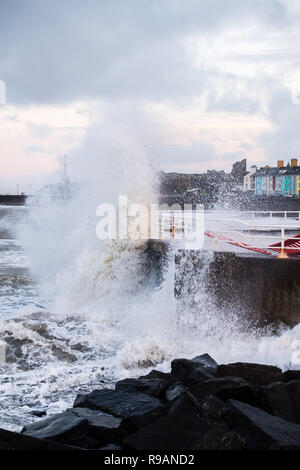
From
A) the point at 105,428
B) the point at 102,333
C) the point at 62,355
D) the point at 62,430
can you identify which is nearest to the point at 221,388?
the point at 105,428

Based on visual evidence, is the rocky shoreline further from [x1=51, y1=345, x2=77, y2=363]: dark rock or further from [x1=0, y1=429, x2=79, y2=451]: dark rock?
[x1=51, y1=345, x2=77, y2=363]: dark rock

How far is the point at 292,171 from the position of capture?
97.2m

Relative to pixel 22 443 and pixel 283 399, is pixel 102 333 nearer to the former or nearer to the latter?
pixel 283 399

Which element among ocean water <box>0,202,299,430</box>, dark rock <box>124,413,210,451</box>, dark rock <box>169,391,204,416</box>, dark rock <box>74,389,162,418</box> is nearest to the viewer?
dark rock <box>124,413,210,451</box>

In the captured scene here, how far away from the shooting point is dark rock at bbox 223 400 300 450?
3.72 meters

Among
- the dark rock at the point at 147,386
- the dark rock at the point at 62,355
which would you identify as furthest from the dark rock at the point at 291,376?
the dark rock at the point at 62,355

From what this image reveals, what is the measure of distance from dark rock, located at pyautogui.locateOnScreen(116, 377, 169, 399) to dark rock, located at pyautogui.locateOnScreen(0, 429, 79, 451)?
167cm

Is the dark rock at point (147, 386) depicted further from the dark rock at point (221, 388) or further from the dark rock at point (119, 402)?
the dark rock at point (221, 388)

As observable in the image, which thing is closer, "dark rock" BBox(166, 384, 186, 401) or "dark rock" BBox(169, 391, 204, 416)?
"dark rock" BBox(169, 391, 204, 416)

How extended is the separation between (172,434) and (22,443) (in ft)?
3.88

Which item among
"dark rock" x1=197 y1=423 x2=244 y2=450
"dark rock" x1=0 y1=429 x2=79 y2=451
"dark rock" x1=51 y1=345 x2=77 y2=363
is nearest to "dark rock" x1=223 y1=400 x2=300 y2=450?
"dark rock" x1=197 y1=423 x2=244 y2=450

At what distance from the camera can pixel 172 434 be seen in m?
3.92

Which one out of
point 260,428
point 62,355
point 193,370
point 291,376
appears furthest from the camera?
point 62,355
